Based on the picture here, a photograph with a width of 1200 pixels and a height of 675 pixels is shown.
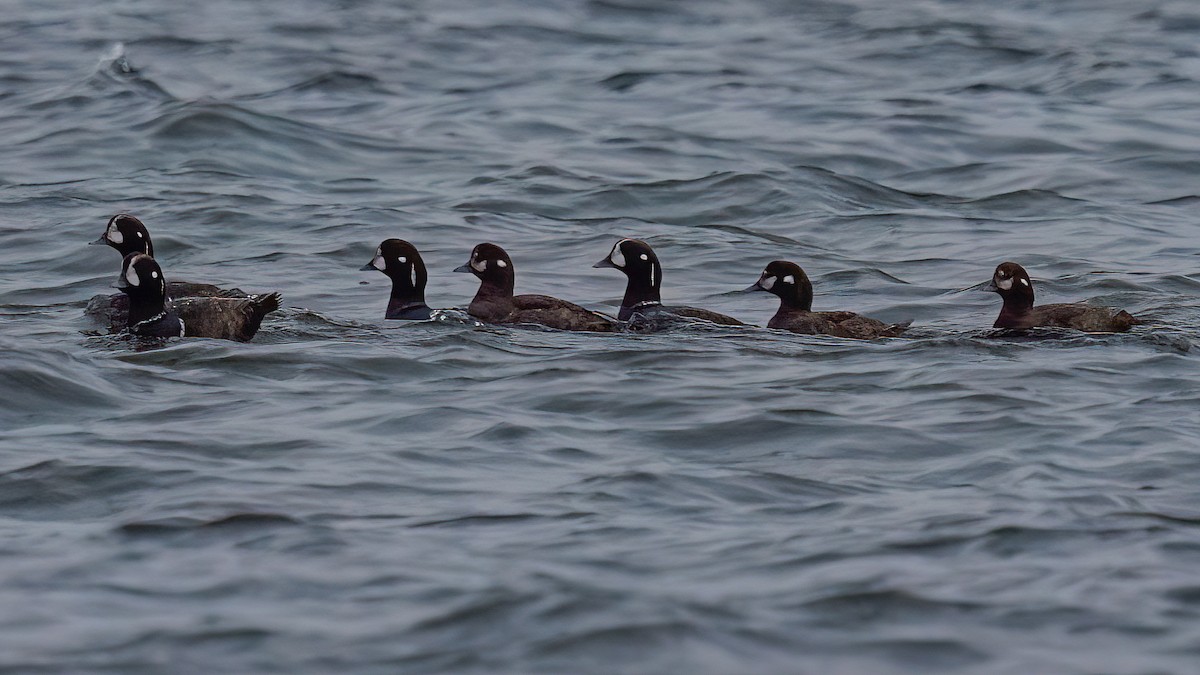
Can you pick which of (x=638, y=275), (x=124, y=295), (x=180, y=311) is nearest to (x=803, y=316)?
(x=638, y=275)

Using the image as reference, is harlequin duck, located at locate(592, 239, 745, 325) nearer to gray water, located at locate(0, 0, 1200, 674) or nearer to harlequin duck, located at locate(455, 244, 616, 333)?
harlequin duck, located at locate(455, 244, 616, 333)

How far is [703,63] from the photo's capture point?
27.6 metres

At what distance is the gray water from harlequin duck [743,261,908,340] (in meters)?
0.29

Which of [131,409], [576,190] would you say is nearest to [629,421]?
[131,409]

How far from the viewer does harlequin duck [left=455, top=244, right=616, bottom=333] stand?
44.5ft

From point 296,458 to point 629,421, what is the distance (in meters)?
2.06

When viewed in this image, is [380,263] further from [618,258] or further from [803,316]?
[803,316]

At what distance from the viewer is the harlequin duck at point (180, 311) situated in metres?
13.0

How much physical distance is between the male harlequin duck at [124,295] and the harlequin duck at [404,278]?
113 centimetres

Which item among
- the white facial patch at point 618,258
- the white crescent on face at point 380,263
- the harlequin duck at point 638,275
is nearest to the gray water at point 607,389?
the white crescent on face at point 380,263

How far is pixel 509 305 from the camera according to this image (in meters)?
13.9

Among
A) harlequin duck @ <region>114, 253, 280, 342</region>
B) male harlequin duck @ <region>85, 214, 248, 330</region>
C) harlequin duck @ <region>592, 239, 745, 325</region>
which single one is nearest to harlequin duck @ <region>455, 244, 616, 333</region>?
harlequin duck @ <region>592, 239, 745, 325</region>

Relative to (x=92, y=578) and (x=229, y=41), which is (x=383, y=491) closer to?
(x=92, y=578)

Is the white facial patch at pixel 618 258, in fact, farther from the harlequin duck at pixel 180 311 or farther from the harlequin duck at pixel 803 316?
the harlequin duck at pixel 180 311
